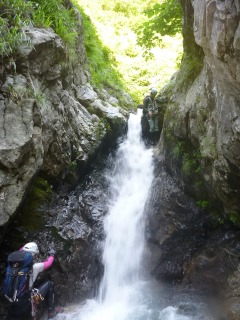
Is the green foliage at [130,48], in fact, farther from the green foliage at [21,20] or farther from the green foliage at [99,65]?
the green foliage at [21,20]

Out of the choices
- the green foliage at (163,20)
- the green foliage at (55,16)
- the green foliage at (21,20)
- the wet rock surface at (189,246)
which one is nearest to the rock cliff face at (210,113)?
the wet rock surface at (189,246)

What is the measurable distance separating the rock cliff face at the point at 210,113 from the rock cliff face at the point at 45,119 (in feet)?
9.62

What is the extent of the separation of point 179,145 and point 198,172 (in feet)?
3.92

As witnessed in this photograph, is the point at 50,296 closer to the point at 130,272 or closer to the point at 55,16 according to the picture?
the point at 130,272

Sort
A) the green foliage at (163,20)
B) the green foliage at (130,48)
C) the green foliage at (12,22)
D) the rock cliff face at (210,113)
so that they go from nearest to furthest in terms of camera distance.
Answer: the rock cliff face at (210,113)
the green foliage at (12,22)
the green foliage at (163,20)
the green foliage at (130,48)

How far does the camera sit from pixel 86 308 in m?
6.86

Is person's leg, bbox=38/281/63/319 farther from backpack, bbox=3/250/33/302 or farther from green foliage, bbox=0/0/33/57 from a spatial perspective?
green foliage, bbox=0/0/33/57

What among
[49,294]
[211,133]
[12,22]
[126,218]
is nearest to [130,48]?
[12,22]

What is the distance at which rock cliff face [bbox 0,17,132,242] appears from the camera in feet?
20.7

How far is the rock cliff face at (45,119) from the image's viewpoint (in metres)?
6.32

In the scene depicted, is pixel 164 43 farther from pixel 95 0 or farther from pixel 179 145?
pixel 179 145

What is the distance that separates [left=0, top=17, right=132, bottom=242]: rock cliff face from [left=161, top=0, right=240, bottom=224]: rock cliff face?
293 centimetres

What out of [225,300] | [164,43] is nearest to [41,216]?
[225,300]

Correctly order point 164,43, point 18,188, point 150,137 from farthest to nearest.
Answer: point 164,43 → point 150,137 → point 18,188
